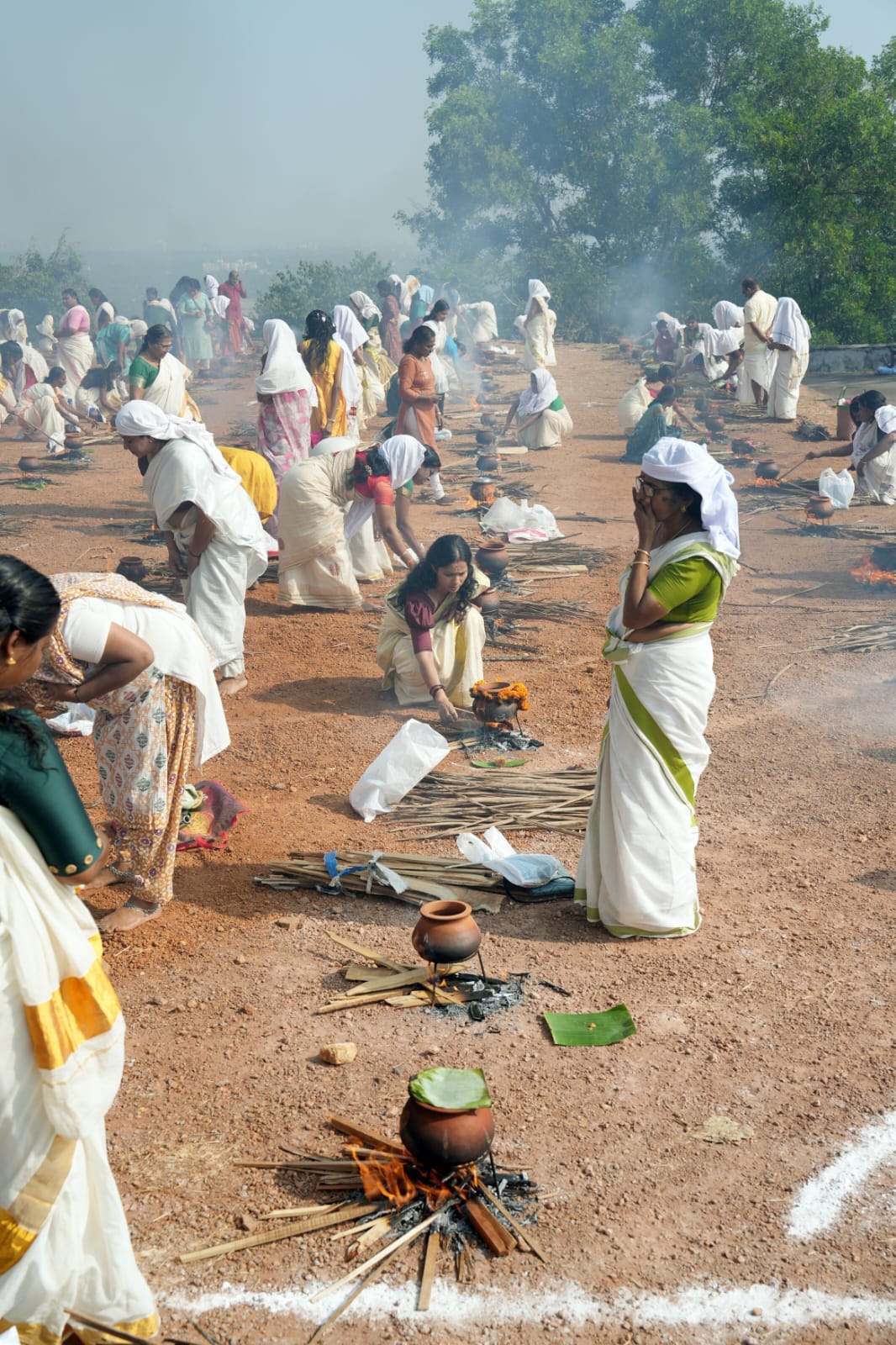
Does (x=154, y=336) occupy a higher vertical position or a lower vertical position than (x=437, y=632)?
higher

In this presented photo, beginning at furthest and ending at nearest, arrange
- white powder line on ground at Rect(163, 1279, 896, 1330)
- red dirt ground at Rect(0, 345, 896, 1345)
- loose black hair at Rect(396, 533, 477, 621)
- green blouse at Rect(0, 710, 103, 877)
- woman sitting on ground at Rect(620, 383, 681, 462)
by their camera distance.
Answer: woman sitting on ground at Rect(620, 383, 681, 462) < loose black hair at Rect(396, 533, 477, 621) < red dirt ground at Rect(0, 345, 896, 1345) < white powder line on ground at Rect(163, 1279, 896, 1330) < green blouse at Rect(0, 710, 103, 877)

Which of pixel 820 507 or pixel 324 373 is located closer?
pixel 324 373

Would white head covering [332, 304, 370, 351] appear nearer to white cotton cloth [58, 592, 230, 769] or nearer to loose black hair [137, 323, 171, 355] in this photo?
loose black hair [137, 323, 171, 355]

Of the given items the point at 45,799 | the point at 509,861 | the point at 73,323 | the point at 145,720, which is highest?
the point at 73,323

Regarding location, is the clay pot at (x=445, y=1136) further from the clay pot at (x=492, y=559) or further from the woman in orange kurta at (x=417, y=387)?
the woman in orange kurta at (x=417, y=387)

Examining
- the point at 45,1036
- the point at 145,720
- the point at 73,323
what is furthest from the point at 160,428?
the point at 73,323

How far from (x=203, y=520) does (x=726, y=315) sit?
14549 mm

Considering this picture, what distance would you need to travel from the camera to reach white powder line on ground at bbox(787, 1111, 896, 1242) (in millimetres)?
3027

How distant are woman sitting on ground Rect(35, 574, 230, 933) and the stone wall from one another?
17.6 meters

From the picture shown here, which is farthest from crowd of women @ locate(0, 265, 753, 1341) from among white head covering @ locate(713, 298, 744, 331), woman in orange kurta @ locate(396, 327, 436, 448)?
white head covering @ locate(713, 298, 744, 331)

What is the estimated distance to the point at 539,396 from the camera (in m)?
14.5

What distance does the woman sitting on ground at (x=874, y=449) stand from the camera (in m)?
10.7

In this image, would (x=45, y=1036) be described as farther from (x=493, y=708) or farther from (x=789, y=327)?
(x=789, y=327)

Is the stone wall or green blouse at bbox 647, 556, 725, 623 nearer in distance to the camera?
green blouse at bbox 647, 556, 725, 623
